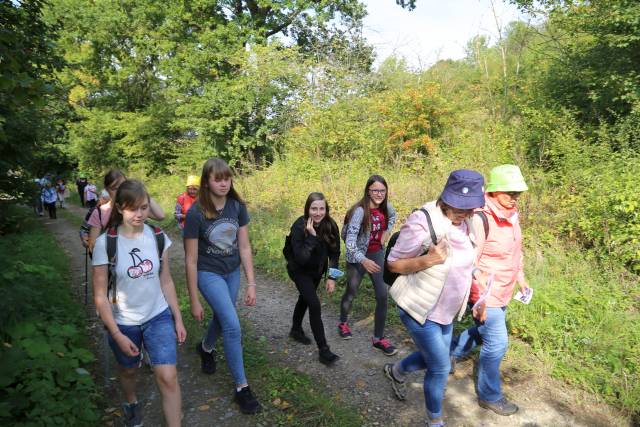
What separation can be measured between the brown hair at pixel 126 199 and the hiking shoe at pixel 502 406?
132 inches

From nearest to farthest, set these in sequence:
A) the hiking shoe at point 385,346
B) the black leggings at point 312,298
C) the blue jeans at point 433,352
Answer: the blue jeans at point 433,352
the black leggings at point 312,298
the hiking shoe at point 385,346

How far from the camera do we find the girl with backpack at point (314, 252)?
404 cm

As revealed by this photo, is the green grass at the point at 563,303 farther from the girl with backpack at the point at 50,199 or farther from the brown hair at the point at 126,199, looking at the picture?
the girl with backpack at the point at 50,199

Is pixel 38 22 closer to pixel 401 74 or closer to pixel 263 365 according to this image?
pixel 263 365

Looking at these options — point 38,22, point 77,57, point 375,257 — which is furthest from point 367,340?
point 77,57

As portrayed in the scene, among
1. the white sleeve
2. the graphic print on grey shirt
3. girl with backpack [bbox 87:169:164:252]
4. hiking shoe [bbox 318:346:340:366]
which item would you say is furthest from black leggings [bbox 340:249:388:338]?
girl with backpack [bbox 87:169:164:252]

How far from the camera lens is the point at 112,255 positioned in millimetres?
2652

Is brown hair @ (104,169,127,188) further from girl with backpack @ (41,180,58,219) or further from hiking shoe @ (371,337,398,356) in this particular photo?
girl with backpack @ (41,180,58,219)

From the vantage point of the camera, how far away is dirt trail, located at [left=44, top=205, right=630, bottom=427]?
3365 mm

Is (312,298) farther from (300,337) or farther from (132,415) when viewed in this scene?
(132,415)

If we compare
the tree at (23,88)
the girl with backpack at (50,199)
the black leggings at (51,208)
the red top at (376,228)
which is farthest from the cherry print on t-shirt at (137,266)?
the black leggings at (51,208)

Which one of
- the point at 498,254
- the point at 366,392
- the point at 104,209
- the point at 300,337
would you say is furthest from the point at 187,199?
the point at 498,254

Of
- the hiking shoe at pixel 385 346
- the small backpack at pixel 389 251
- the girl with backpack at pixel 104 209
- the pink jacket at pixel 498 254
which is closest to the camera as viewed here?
the small backpack at pixel 389 251

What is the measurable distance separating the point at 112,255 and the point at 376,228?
2.64 meters
